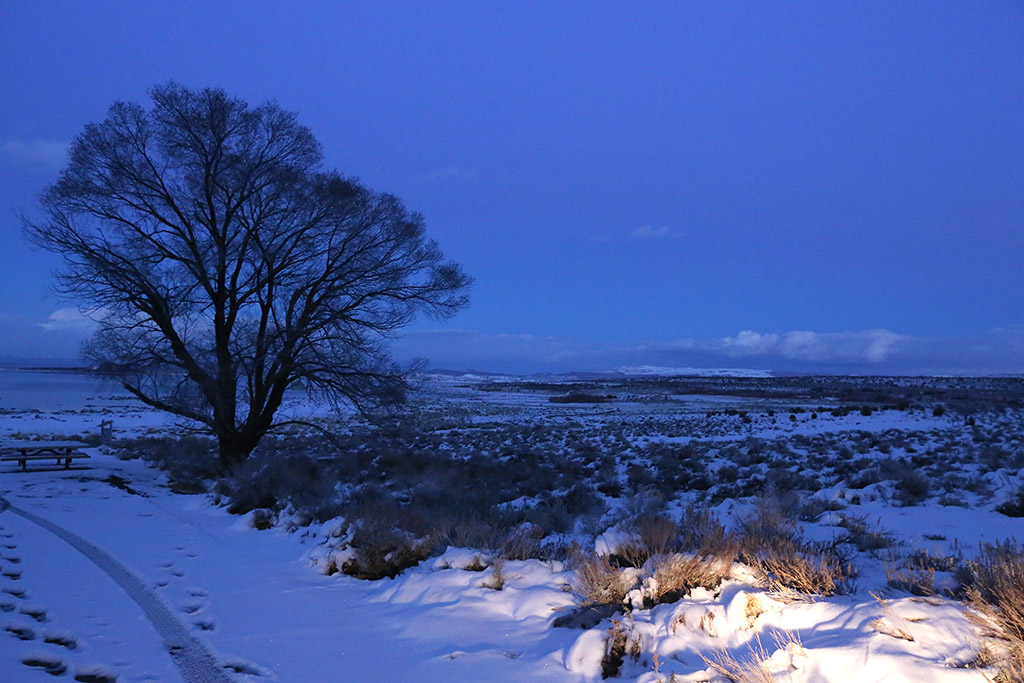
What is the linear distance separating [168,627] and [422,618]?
7.05 ft

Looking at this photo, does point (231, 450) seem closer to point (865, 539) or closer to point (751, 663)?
point (865, 539)

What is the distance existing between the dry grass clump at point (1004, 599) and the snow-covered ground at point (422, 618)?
131mm

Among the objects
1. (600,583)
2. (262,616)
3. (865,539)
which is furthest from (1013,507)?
(262,616)

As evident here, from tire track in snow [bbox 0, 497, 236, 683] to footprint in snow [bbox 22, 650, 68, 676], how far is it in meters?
0.69

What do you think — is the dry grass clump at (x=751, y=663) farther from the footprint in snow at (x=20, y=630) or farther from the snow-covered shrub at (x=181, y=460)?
the snow-covered shrub at (x=181, y=460)

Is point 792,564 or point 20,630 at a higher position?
point 792,564

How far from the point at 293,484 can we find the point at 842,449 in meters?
13.8

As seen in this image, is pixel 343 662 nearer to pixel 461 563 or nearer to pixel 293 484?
pixel 461 563

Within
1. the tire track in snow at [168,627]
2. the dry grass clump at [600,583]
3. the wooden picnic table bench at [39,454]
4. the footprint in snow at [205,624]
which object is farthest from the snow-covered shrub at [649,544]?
the wooden picnic table bench at [39,454]

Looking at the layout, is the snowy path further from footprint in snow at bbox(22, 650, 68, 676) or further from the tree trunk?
the tree trunk

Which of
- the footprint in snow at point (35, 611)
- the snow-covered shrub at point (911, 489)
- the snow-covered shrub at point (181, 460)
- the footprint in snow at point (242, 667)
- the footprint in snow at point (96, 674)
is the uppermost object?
the snow-covered shrub at point (911, 489)

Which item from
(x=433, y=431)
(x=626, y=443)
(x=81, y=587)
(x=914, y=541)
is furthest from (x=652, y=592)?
(x=433, y=431)

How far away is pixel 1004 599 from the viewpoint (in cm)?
386

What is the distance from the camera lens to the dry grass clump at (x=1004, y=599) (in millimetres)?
3398
